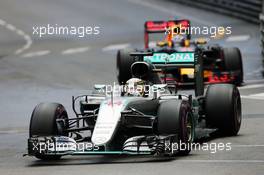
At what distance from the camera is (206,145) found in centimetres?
1645

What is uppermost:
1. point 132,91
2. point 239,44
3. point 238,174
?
point 239,44

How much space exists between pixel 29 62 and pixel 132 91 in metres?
18.2

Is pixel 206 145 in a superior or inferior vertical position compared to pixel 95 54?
inferior

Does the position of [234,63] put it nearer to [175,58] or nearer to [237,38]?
[175,58]

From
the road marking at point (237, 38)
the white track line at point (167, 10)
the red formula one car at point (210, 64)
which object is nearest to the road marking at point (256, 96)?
the red formula one car at point (210, 64)

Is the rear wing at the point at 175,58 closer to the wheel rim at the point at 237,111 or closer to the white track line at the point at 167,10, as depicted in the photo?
the wheel rim at the point at 237,111

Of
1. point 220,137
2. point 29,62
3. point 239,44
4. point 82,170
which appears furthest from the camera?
point 239,44

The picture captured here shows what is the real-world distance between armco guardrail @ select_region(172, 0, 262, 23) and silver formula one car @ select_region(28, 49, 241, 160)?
1043 inches

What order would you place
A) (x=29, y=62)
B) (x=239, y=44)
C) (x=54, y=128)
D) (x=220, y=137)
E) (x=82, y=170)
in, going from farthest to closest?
(x=239, y=44), (x=29, y=62), (x=220, y=137), (x=54, y=128), (x=82, y=170)

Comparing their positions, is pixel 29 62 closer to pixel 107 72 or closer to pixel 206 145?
pixel 107 72

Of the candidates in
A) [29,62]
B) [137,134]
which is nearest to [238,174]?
[137,134]

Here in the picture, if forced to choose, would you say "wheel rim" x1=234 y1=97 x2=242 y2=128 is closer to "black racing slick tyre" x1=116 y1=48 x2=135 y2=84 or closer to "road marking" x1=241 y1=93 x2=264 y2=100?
"road marking" x1=241 y1=93 x2=264 y2=100

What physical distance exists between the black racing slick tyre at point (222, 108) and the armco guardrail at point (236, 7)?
85.2 feet

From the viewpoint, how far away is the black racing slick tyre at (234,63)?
91.0 feet
